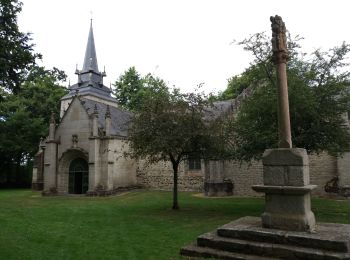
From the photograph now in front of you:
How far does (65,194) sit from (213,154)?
52.3 ft

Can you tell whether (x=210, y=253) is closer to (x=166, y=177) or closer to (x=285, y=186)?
(x=285, y=186)

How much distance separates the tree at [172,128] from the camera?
14328mm

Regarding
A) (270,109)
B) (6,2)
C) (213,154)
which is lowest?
(213,154)

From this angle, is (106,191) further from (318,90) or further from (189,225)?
(318,90)

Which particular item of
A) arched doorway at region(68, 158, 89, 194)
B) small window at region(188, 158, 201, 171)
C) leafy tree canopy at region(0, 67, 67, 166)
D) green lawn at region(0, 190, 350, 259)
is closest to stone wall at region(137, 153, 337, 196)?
small window at region(188, 158, 201, 171)

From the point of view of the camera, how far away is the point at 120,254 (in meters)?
7.32

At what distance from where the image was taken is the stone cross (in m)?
7.56

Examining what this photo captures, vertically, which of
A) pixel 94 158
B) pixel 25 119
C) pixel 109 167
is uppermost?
pixel 25 119

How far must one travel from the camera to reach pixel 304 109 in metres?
12.4

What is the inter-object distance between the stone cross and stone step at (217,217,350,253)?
189 centimetres

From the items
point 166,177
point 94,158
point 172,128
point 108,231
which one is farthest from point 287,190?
point 166,177

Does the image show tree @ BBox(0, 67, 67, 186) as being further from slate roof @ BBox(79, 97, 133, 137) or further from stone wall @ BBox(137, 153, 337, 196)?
stone wall @ BBox(137, 153, 337, 196)

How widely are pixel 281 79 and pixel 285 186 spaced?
2.43 m

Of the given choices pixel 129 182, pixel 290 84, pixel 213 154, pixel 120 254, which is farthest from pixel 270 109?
pixel 129 182
